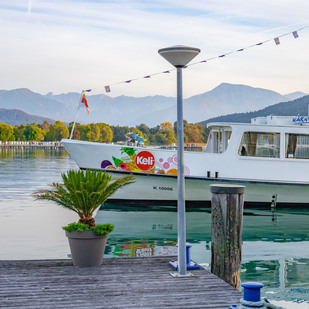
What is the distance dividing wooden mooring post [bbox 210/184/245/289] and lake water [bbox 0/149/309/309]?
4.69 feet

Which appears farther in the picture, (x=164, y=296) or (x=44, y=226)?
(x=44, y=226)

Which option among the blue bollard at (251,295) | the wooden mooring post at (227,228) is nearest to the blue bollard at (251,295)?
the blue bollard at (251,295)

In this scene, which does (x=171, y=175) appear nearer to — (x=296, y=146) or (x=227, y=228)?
(x=296, y=146)

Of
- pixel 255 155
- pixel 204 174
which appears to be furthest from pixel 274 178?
pixel 204 174

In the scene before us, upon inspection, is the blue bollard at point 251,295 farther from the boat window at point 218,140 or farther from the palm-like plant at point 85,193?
the boat window at point 218,140

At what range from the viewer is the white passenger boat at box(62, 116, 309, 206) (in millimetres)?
17359

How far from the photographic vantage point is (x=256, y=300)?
16.5ft

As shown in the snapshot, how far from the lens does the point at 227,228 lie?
7.27 m

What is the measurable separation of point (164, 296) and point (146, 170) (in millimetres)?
11726

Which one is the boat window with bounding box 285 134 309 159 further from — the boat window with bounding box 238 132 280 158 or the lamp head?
the lamp head

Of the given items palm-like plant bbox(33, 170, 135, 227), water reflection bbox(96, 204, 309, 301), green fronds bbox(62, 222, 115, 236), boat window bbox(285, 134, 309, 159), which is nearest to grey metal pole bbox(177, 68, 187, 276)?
green fronds bbox(62, 222, 115, 236)

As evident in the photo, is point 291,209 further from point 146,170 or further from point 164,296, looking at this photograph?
point 164,296

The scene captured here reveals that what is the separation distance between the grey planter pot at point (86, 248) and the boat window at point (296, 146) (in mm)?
11510

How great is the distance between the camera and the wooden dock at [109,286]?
5.66m
